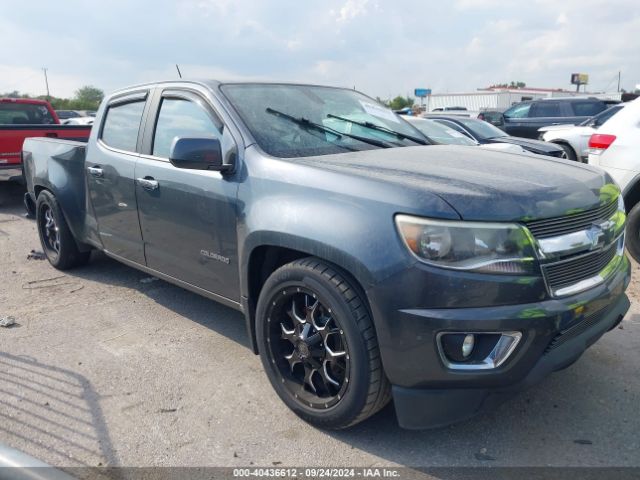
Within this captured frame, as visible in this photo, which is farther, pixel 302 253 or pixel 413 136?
pixel 413 136

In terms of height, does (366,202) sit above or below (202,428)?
above

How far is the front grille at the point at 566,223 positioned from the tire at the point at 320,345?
2.68ft

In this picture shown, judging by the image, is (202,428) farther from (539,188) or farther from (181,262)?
(539,188)

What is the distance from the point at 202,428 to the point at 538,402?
1826 mm

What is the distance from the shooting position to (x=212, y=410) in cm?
312

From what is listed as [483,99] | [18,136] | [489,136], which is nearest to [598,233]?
[489,136]

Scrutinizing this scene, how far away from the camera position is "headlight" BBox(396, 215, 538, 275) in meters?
2.35

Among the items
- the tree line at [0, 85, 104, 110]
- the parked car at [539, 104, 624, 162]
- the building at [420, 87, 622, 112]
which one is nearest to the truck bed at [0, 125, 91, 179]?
the parked car at [539, 104, 624, 162]

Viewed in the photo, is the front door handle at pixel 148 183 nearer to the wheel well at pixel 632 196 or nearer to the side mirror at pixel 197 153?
the side mirror at pixel 197 153

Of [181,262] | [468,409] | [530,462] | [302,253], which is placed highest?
[302,253]

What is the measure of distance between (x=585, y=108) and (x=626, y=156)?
10.7m

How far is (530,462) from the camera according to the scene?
8.59 ft

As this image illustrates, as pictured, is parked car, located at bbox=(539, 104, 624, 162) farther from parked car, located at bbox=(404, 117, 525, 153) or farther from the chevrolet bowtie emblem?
the chevrolet bowtie emblem

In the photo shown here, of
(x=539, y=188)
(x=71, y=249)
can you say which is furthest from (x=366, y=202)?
(x=71, y=249)
